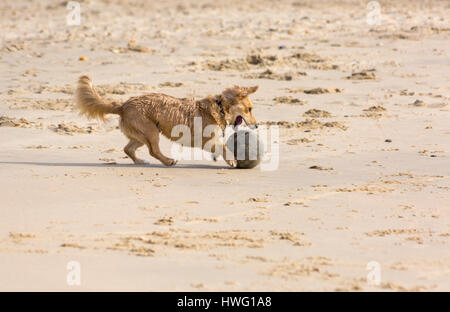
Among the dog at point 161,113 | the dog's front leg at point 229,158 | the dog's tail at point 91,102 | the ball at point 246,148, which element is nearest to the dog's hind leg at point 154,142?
the dog at point 161,113

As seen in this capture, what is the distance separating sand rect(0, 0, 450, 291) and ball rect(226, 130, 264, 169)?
205mm

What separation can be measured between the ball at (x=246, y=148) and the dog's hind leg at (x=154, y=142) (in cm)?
81

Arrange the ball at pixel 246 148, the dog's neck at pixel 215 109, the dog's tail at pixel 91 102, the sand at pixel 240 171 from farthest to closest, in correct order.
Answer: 1. the dog's neck at pixel 215 109
2. the dog's tail at pixel 91 102
3. the ball at pixel 246 148
4. the sand at pixel 240 171

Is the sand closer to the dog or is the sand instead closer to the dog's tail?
the dog

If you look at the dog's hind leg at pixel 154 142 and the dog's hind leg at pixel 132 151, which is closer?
the dog's hind leg at pixel 154 142

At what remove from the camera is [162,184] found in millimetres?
8500

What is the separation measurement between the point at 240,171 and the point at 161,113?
1.18 meters

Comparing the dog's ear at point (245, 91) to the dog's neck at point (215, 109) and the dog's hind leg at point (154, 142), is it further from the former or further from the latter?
the dog's hind leg at point (154, 142)

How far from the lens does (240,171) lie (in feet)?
30.4

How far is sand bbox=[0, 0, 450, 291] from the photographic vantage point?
5.98 m

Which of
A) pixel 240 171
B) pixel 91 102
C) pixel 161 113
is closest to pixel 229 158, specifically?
pixel 240 171

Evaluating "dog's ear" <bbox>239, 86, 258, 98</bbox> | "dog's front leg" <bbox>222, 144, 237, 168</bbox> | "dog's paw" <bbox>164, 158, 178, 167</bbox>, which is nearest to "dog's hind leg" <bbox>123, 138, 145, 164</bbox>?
"dog's paw" <bbox>164, 158, 178, 167</bbox>

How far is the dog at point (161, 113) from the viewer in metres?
9.26
